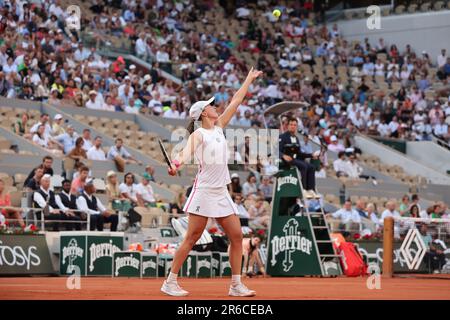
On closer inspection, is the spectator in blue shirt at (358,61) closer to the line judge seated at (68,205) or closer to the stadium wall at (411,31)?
the stadium wall at (411,31)

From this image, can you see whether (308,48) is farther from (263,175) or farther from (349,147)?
(263,175)

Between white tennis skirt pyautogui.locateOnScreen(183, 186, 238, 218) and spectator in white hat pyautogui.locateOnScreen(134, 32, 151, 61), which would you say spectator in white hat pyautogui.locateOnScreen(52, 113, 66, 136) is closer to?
spectator in white hat pyautogui.locateOnScreen(134, 32, 151, 61)

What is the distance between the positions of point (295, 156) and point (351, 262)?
2.60 m

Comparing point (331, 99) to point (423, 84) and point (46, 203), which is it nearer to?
point (423, 84)

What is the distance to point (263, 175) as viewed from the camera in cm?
2614

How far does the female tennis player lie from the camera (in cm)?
1162

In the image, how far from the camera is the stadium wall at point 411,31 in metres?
40.5

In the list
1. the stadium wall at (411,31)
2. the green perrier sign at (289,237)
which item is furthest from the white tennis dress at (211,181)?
the stadium wall at (411,31)

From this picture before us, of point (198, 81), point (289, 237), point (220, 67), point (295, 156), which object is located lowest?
point (289, 237)

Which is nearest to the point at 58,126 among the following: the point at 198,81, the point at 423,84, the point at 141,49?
the point at 198,81

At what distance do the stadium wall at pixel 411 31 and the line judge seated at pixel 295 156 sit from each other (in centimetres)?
2262

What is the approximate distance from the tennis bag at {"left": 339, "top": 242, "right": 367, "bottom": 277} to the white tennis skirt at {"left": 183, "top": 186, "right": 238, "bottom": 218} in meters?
8.13

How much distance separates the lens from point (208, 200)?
1169 centimetres
